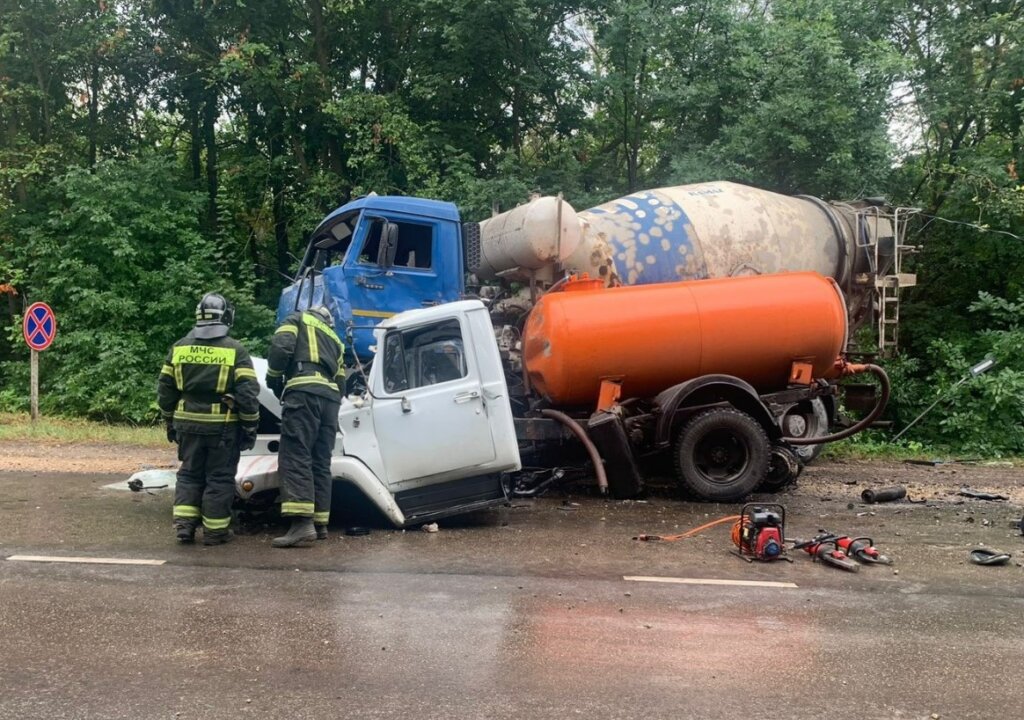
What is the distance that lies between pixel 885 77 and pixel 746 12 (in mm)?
3540

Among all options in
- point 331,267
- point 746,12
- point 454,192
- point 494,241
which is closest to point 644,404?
point 494,241

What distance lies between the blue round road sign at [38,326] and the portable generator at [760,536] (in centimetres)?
1018

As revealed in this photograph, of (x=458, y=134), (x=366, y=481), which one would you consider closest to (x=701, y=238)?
(x=366, y=481)

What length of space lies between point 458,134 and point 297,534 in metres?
11.2

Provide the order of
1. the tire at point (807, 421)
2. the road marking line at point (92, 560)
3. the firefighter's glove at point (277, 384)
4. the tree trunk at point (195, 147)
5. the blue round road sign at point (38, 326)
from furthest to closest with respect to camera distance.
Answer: the tree trunk at point (195, 147), the blue round road sign at point (38, 326), the tire at point (807, 421), the firefighter's glove at point (277, 384), the road marking line at point (92, 560)

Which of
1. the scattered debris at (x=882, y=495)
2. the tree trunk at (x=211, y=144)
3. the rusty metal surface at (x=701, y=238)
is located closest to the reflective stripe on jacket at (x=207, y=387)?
the rusty metal surface at (x=701, y=238)

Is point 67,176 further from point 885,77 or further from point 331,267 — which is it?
point 885,77

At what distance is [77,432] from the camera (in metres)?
12.1

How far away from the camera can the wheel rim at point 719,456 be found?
25.4 feet

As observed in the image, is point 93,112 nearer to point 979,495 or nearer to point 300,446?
point 300,446

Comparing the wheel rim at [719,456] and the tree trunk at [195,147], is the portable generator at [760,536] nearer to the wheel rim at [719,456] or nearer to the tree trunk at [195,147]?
the wheel rim at [719,456]

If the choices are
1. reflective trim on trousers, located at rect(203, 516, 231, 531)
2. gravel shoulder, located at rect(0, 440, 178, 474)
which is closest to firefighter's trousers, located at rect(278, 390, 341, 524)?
reflective trim on trousers, located at rect(203, 516, 231, 531)

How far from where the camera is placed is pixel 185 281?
1513cm

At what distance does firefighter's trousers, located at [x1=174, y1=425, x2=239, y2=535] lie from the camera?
18.7 feet
